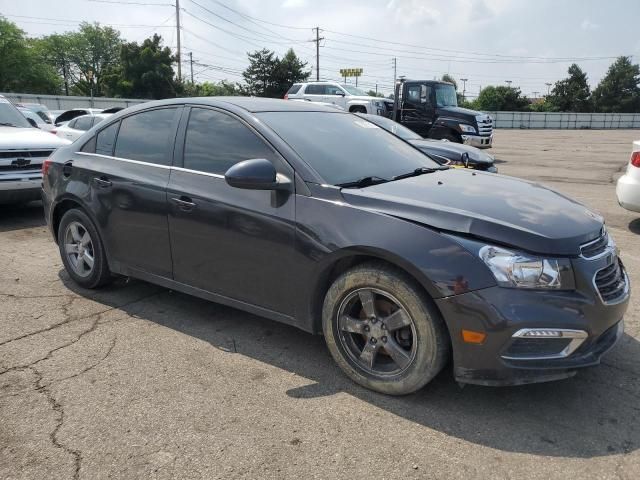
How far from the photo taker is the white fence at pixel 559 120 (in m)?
52.0

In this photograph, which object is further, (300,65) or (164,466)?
(300,65)

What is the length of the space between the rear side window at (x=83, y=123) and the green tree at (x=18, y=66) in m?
58.5

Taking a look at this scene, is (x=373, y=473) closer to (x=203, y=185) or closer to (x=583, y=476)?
(x=583, y=476)

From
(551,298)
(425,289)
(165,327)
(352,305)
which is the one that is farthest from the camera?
(165,327)

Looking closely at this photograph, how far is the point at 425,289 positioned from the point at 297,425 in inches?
38.0

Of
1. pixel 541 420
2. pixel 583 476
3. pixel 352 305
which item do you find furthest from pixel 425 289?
pixel 583 476

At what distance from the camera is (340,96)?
22.8m

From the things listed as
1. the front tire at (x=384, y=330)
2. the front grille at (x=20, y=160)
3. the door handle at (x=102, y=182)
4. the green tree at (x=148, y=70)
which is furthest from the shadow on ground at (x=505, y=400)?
the green tree at (x=148, y=70)

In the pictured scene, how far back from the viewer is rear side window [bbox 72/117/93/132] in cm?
1258

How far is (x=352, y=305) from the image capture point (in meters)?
3.16

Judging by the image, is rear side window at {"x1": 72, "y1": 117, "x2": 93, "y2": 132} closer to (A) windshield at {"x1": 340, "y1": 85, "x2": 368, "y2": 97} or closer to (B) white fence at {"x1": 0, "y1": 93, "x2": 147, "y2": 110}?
(A) windshield at {"x1": 340, "y1": 85, "x2": 368, "y2": 97}

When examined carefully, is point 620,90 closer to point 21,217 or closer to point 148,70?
point 148,70

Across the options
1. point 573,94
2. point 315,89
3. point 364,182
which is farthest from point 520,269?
point 573,94

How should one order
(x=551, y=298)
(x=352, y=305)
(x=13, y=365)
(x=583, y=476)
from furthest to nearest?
(x=13, y=365) → (x=352, y=305) → (x=551, y=298) → (x=583, y=476)
